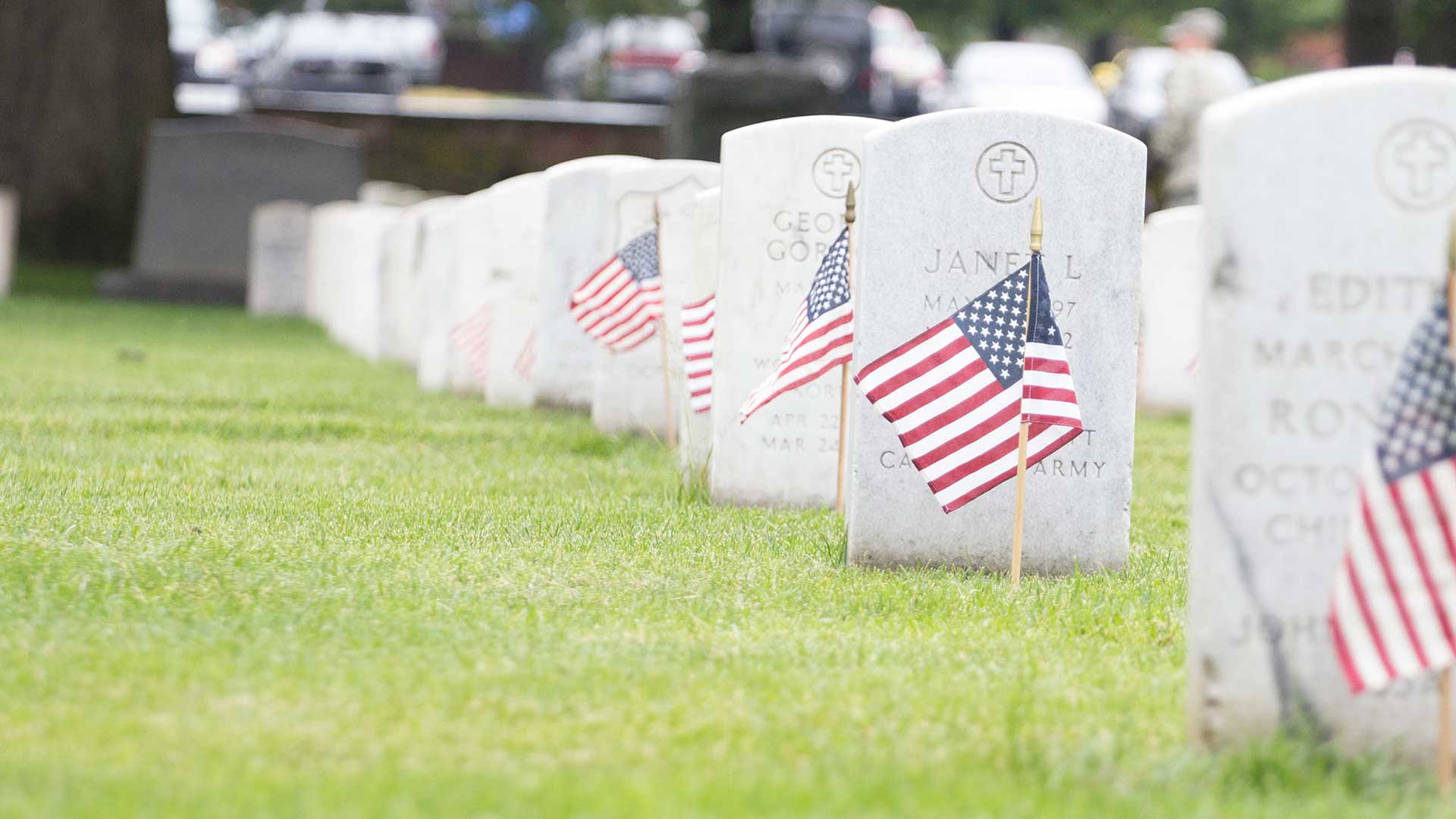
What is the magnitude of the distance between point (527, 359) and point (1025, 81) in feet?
56.9

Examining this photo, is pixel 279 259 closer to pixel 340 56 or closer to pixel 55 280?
pixel 55 280

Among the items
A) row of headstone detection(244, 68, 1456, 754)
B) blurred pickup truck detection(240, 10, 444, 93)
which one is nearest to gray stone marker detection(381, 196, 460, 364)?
row of headstone detection(244, 68, 1456, 754)

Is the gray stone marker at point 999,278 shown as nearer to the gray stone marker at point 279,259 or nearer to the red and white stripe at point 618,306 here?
the red and white stripe at point 618,306

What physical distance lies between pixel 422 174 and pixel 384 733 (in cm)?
2359

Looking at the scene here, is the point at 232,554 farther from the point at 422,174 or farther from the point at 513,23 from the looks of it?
the point at 513,23

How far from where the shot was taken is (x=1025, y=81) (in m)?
27.9

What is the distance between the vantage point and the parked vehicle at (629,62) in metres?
33.8

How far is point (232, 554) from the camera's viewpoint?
6203 millimetres

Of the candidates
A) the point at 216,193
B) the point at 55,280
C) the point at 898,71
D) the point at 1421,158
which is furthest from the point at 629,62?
the point at 1421,158

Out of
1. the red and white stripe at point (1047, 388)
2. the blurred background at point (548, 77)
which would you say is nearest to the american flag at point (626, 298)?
the red and white stripe at point (1047, 388)

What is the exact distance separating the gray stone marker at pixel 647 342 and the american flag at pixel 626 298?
13 cm

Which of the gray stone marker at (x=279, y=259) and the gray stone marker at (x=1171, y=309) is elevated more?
the gray stone marker at (x=1171, y=309)

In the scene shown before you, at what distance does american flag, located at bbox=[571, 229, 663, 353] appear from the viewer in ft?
31.0

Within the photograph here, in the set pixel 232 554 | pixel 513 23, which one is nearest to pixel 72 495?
pixel 232 554
